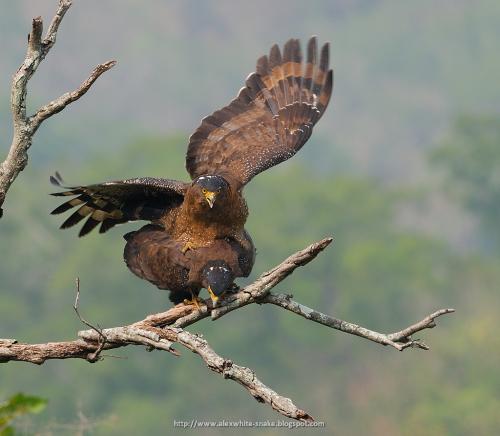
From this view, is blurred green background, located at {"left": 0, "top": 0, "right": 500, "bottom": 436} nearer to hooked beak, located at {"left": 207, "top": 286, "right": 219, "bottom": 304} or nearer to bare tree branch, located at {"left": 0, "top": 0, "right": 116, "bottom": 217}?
hooked beak, located at {"left": 207, "top": 286, "right": 219, "bottom": 304}

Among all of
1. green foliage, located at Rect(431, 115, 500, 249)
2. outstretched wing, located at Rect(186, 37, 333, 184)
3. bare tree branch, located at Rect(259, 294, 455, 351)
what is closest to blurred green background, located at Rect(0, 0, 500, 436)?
green foliage, located at Rect(431, 115, 500, 249)

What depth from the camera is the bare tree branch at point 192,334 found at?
8180 millimetres

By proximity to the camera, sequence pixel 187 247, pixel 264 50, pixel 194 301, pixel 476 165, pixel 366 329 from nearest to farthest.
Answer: pixel 366 329
pixel 194 301
pixel 187 247
pixel 476 165
pixel 264 50

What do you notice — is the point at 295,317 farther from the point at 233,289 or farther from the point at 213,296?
the point at 213,296

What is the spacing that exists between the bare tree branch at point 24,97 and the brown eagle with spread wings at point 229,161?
1022 mm

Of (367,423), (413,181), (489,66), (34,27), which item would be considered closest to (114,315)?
(367,423)

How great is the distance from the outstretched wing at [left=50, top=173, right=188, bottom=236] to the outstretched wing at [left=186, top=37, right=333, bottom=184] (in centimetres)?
83

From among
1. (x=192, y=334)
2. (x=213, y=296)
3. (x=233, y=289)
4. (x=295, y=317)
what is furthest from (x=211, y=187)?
(x=295, y=317)

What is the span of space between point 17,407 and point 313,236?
73993 millimetres

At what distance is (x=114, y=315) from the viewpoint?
2707 inches

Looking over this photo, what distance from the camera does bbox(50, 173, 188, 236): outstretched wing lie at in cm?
1115

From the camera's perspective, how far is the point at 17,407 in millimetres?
5715

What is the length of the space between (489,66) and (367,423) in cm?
9000

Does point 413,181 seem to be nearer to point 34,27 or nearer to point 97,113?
point 97,113
